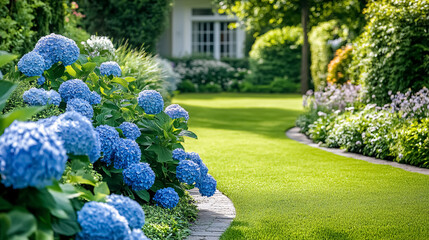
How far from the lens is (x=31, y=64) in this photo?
147 inches

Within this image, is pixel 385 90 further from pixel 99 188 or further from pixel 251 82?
pixel 251 82

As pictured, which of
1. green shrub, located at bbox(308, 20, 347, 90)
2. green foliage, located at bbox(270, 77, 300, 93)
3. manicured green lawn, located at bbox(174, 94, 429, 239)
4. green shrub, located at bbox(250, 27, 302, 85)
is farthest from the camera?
green shrub, located at bbox(250, 27, 302, 85)

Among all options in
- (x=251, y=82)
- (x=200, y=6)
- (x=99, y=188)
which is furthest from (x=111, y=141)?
(x=200, y=6)

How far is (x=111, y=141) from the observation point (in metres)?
3.50

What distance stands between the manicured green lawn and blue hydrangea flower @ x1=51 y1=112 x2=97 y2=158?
1429 mm

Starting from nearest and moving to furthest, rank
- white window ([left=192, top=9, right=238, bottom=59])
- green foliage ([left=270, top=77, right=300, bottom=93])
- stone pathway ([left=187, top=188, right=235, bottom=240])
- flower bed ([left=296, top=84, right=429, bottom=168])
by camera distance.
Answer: stone pathway ([left=187, top=188, right=235, bottom=240]) → flower bed ([left=296, top=84, right=429, bottom=168]) → green foliage ([left=270, top=77, right=300, bottom=93]) → white window ([left=192, top=9, right=238, bottom=59])

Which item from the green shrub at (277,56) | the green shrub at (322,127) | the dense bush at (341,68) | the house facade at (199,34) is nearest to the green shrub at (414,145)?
the green shrub at (322,127)

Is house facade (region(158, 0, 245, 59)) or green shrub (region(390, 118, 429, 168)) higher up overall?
house facade (region(158, 0, 245, 59))

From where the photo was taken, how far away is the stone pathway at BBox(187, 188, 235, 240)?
3584 mm

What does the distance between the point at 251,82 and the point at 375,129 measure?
46.1ft

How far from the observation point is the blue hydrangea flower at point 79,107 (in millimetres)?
3490

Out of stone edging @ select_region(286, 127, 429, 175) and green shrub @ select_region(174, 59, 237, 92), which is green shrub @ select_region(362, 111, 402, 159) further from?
green shrub @ select_region(174, 59, 237, 92)

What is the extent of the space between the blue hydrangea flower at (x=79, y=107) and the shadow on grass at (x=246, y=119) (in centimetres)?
539

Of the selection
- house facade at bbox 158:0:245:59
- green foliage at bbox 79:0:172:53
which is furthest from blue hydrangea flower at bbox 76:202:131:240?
house facade at bbox 158:0:245:59
